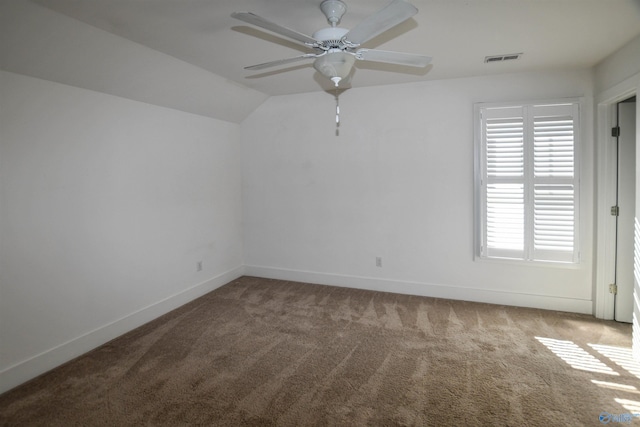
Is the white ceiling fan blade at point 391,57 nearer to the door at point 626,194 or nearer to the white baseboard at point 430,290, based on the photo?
the door at point 626,194

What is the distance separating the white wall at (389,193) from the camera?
12.3ft

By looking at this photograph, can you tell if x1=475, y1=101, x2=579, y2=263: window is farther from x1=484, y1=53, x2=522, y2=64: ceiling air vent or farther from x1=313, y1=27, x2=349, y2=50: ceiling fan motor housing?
x1=313, y1=27, x2=349, y2=50: ceiling fan motor housing

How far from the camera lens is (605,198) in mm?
3377

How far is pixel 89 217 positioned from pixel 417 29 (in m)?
3.10

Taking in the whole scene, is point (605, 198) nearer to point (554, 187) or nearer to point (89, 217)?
point (554, 187)

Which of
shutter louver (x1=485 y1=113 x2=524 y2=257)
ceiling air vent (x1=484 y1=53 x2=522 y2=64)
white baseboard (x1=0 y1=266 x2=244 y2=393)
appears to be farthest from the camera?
shutter louver (x1=485 y1=113 x2=524 y2=257)

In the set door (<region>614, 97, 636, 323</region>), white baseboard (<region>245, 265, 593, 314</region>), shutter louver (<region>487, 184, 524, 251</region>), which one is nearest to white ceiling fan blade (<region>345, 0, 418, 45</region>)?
shutter louver (<region>487, 184, 524, 251</region>)

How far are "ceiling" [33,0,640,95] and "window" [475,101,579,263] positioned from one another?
0.53 metres

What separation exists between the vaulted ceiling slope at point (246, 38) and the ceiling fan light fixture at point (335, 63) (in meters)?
0.35

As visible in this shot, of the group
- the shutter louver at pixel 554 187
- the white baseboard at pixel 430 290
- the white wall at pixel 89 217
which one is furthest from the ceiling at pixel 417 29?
the white baseboard at pixel 430 290

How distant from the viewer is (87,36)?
2.52 metres

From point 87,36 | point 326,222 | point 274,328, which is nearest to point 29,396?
point 274,328

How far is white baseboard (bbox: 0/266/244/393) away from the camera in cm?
251

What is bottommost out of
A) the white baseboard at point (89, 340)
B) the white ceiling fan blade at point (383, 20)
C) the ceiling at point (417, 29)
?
the white baseboard at point (89, 340)
